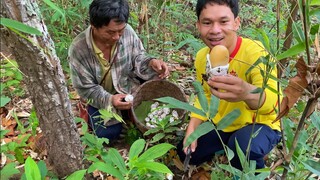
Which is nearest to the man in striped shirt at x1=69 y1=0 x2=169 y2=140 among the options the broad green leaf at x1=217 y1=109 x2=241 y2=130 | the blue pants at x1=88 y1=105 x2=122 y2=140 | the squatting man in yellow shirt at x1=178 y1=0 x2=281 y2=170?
the blue pants at x1=88 y1=105 x2=122 y2=140

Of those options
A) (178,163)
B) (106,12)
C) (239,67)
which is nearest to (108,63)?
(106,12)

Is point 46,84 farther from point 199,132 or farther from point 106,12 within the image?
point 106,12

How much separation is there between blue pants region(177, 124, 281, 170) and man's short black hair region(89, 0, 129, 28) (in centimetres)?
78

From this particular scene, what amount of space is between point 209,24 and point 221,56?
0.30 meters

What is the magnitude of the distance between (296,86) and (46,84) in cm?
87

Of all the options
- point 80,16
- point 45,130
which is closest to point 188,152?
point 45,130

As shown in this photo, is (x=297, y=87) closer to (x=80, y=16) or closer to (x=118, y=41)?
(x=118, y=41)

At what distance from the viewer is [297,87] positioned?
90 centimetres

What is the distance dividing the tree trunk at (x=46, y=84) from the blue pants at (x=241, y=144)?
2.12 ft

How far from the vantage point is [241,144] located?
167 cm

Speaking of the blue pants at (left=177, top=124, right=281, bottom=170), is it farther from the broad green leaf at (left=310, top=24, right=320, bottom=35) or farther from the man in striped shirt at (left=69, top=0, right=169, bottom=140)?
the broad green leaf at (left=310, top=24, right=320, bottom=35)

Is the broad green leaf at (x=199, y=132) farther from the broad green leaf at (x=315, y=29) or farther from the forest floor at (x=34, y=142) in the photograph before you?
the forest floor at (x=34, y=142)

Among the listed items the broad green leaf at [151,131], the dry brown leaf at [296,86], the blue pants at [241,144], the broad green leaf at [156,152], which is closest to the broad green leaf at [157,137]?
the broad green leaf at [151,131]

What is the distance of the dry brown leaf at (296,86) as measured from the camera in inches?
34.0
